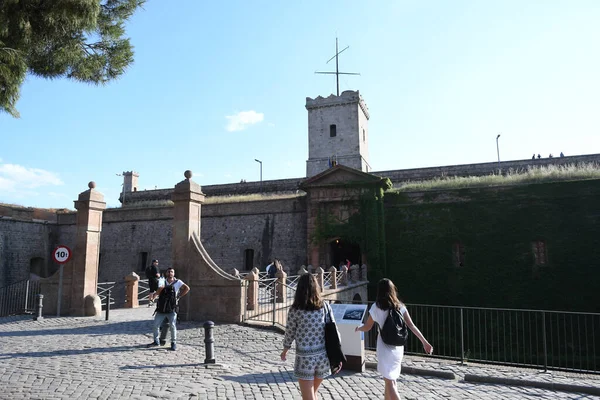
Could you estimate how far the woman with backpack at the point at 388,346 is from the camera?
17.4ft

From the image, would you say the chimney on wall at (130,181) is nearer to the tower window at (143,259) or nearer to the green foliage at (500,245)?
the tower window at (143,259)

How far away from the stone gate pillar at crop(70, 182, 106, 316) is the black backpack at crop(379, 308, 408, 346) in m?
10.9

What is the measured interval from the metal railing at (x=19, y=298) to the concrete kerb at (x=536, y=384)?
42.1 feet

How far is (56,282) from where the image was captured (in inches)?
538

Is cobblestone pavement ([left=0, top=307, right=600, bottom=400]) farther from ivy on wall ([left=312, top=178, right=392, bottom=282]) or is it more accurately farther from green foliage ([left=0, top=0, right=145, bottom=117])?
ivy on wall ([left=312, top=178, right=392, bottom=282])

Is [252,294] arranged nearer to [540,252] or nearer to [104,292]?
[540,252]

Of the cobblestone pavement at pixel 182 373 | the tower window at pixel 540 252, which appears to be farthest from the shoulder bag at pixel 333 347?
the tower window at pixel 540 252

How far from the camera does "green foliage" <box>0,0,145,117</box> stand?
797 centimetres

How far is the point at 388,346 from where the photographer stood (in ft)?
17.7

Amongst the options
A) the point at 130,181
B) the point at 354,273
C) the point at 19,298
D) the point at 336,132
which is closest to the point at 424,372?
the point at 354,273

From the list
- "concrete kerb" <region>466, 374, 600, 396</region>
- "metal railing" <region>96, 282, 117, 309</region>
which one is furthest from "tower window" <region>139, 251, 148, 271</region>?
"concrete kerb" <region>466, 374, 600, 396</region>

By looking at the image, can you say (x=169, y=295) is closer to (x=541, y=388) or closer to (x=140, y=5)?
(x=140, y=5)

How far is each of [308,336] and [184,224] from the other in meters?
8.68

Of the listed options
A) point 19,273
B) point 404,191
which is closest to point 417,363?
point 404,191
